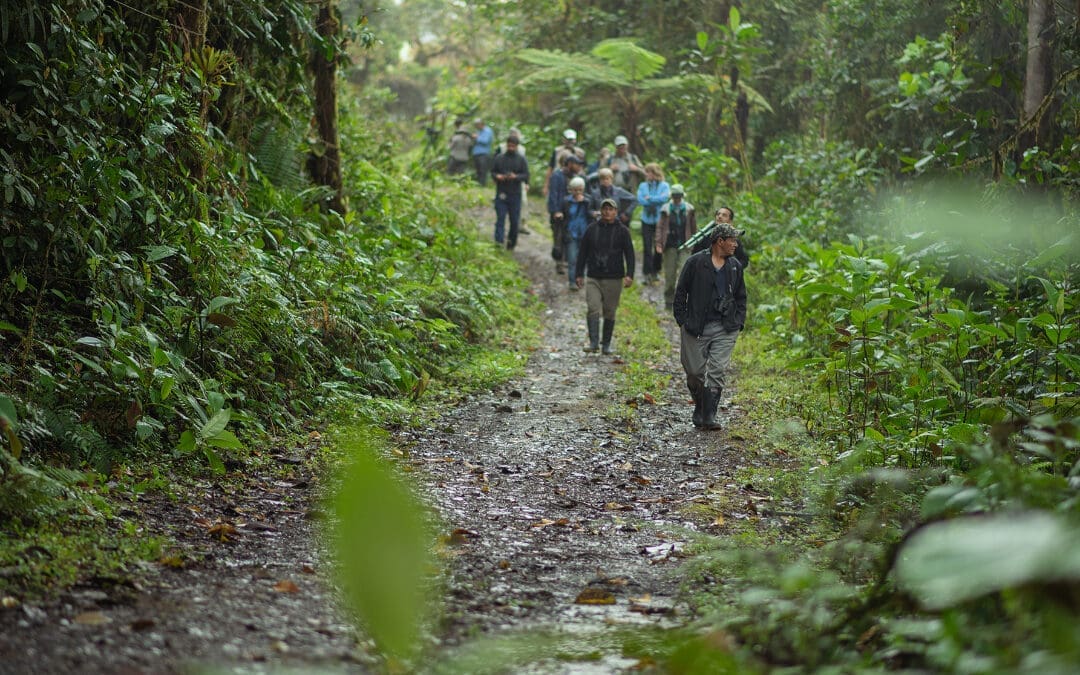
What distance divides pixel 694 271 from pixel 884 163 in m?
8.71

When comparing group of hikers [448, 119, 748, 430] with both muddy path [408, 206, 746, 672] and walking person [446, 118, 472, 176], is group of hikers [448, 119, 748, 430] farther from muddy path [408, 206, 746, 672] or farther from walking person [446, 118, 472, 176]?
walking person [446, 118, 472, 176]

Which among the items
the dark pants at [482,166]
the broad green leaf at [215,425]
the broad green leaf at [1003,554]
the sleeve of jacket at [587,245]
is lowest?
the broad green leaf at [215,425]

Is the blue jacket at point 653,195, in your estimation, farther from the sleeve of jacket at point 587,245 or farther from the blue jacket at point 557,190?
the sleeve of jacket at point 587,245

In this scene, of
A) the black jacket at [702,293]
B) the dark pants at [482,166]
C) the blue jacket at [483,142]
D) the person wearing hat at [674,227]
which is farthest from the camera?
the dark pants at [482,166]

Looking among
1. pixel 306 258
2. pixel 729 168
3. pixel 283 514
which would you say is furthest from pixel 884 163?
pixel 283 514

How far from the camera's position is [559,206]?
18.6m

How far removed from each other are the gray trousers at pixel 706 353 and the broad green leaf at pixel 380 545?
881cm

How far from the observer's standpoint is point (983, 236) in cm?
1068

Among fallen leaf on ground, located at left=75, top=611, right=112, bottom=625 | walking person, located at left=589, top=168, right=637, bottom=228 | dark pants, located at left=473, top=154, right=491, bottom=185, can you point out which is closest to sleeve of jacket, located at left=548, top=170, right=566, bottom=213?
walking person, located at left=589, top=168, right=637, bottom=228

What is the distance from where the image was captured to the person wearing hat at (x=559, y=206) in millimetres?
18234

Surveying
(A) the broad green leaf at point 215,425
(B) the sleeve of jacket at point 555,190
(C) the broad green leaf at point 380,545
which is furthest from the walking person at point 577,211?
(C) the broad green leaf at point 380,545

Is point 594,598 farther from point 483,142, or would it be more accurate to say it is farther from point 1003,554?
point 483,142

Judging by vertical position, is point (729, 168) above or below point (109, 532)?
above

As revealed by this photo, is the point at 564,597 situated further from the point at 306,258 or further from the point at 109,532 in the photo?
the point at 306,258
